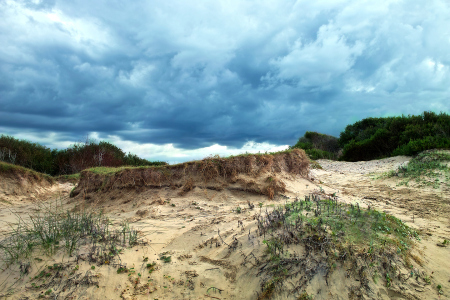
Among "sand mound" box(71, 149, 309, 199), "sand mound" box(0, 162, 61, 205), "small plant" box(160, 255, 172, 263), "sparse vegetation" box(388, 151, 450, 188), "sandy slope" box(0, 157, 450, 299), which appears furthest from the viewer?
"sand mound" box(0, 162, 61, 205)

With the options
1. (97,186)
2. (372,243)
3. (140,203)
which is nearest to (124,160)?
(97,186)

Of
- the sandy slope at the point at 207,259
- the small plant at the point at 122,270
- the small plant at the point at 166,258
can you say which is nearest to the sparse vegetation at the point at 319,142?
the sandy slope at the point at 207,259

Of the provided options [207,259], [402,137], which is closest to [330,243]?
[207,259]

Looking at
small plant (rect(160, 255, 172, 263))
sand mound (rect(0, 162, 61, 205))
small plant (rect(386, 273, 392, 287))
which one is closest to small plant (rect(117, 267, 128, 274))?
small plant (rect(160, 255, 172, 263))

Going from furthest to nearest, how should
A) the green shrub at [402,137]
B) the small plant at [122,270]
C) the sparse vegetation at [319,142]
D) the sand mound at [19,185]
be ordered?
the sparse vegetation at [319,142], the green shrub at [402,137], the sand mound at [19,185], the small plant at [122,270]

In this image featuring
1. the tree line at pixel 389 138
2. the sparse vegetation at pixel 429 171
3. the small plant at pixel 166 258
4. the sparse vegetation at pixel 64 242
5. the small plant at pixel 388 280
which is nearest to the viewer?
the small plant at pixel 388 280

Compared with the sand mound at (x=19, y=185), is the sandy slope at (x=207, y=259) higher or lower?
lower

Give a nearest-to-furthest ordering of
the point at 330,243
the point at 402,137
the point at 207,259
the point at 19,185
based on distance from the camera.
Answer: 1. the point at 330,243
2. the point at 207,259
3. the point at 19,185
4. the point at 402,137

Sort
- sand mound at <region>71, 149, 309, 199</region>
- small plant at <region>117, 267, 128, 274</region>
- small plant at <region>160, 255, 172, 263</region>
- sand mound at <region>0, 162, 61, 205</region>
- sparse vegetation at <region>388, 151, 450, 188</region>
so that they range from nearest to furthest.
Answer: small plant at <region>117, 267, 128, 274</region> < small plant at <region>160, 255, 172, 263</region> < sand mound at <region>71, 149, 309, 199</region> < sparse vegetation at <region>388, 151, 450, 188</region> < sand mound at <region>0, 162, 61, 205</region>

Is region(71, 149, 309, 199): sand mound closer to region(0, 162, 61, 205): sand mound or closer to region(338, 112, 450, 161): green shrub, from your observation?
region(0, 162, 61, 205): sand mound

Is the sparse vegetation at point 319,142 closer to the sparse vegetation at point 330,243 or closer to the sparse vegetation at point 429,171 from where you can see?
the sparse vegetation at point 429,171

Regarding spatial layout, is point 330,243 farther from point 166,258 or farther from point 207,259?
point 166,258

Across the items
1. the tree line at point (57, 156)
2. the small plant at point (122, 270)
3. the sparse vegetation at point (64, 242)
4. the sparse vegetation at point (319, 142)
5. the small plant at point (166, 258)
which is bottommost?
the small plant at point (122, 270)

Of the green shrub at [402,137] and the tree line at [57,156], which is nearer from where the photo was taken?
the green shrub at [402,137]
